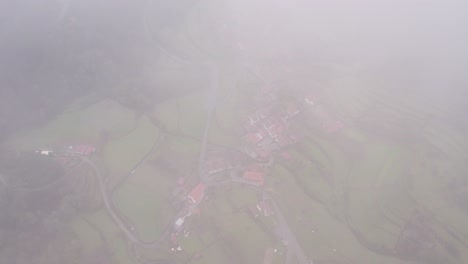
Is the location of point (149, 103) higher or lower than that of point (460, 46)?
lower

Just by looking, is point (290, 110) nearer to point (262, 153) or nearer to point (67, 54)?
point (262, 153)

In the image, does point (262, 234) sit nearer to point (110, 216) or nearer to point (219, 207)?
point (219, 207)

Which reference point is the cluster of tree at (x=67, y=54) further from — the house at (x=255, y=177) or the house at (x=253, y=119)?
the house at (x=255, y=177)

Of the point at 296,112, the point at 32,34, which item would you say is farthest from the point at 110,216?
the point at 32,34

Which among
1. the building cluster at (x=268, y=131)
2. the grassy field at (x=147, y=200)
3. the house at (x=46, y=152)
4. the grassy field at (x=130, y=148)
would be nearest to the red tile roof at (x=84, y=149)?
the grassy field at (x=130, y=148)

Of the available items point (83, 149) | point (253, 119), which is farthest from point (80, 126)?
point (253, 119)
